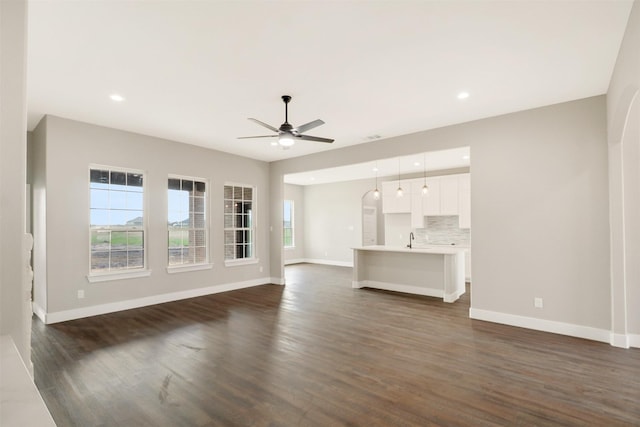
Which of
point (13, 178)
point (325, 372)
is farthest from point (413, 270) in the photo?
point (13, 178)

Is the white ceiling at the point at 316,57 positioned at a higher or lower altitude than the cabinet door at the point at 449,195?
higher

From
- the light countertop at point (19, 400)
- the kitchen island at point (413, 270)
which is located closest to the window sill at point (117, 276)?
the kitchen island at point (413, 270)

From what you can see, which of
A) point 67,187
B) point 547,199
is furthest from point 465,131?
point 67,187

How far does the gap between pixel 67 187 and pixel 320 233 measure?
7.71m

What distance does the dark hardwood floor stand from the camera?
238 cm

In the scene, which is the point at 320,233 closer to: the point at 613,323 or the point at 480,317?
the point at 480,317

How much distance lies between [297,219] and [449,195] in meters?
5.46

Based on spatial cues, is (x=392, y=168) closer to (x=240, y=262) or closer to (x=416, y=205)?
(x=416, y=205)

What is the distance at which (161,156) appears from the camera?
19.2 ft

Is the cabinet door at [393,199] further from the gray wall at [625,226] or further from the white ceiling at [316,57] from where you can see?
the gray wall at [625,226]

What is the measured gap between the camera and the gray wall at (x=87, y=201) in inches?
184

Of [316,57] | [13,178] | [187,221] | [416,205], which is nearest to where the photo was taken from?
[13,178]

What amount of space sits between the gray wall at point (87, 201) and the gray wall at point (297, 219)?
14.1ft

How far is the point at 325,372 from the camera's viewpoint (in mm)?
3049
